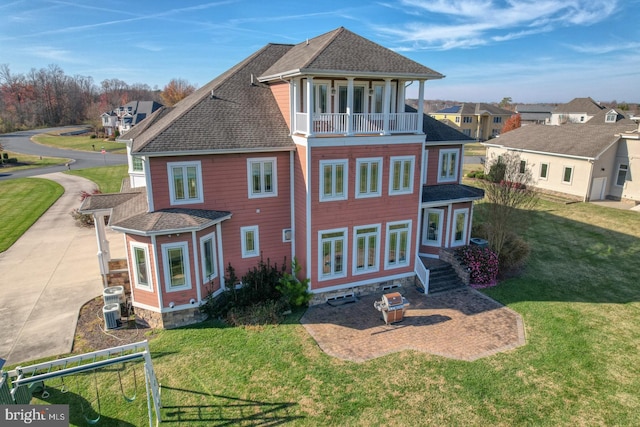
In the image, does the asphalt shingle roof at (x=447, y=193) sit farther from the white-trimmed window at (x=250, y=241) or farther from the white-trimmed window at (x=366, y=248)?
the white-trimmed window at (x=250, y=241)

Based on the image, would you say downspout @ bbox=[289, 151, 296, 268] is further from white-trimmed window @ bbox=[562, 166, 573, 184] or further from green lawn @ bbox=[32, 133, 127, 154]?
green lawn @ bbox=[32, 133, 127, 154]

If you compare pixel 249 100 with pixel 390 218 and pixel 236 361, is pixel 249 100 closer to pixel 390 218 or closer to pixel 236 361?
pixel 390 218

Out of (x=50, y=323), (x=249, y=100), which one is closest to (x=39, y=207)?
(x=50, y=323)

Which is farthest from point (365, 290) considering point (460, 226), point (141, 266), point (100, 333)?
point (100, 333)

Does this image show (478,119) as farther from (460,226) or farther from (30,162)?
(30,162)

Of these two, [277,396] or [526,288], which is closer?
[277,396]

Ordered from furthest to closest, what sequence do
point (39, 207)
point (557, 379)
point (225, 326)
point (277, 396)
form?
1. point (39, 207)
2. point (225, 326)
3. point (557, 379)
4. point (277, 396)

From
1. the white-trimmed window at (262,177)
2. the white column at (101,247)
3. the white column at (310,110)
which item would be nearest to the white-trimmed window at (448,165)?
the white column at (310,110)
